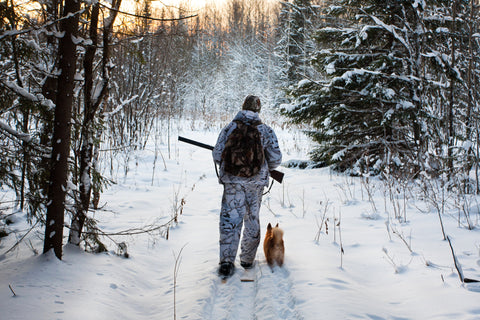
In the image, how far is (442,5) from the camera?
6465mm

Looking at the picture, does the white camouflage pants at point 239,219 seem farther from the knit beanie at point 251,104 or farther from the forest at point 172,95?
the forest at point 172,95

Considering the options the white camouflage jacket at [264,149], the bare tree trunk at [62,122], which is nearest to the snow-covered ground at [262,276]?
the bare tree trunk at [62,122]

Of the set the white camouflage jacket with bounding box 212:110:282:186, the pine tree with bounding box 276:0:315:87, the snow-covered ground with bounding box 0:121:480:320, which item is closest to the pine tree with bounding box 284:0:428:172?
the snow-covered ground with bounding box 0:121:480:320

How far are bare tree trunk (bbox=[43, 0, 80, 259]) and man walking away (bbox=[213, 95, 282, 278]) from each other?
1394mm

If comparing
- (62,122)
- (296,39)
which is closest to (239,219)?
(62,122)

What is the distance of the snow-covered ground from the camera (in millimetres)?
2230

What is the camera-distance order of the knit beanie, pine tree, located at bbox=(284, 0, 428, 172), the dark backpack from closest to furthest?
the dark backpack < the knit beanie < pine tree, located at bbox=(284, 0, 428, 172)

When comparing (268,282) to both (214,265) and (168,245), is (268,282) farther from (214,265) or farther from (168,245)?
(168,245)

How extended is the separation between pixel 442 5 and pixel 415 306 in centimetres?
669

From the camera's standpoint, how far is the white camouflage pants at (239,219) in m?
3.15

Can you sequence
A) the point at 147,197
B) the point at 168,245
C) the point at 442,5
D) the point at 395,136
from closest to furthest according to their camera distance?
1. the point at 168,245
2. the point at 147,197
3. the point at 442,5
4. the point at 395,136

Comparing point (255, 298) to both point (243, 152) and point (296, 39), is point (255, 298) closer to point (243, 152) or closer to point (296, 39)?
point (243, 152)

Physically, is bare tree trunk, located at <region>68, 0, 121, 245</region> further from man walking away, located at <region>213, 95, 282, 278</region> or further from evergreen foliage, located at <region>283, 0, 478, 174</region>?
evergreen foliage, located at <region>283, 0, 478, 174</region>

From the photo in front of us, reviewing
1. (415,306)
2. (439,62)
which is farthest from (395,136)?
(415,306)
